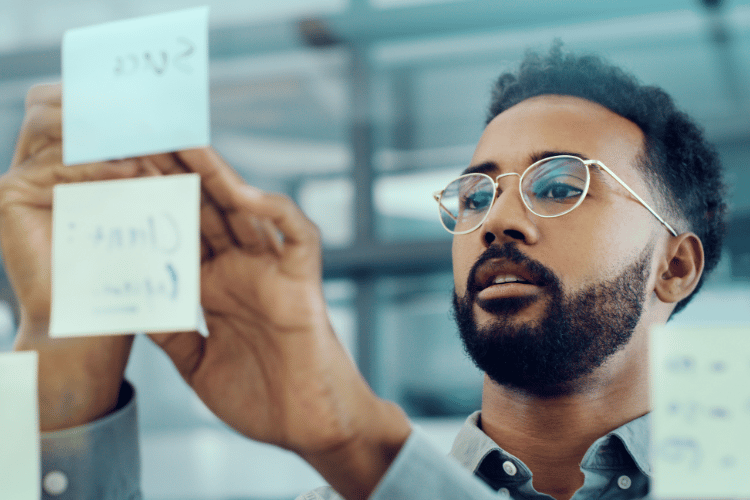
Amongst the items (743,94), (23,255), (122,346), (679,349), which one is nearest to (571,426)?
(679,349)

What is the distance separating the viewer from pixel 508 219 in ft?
2.28

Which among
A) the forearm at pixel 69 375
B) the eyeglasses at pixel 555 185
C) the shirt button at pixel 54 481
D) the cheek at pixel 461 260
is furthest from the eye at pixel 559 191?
the shirt button at pixel 54 481

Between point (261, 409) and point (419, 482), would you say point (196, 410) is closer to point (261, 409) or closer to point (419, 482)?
point (261, 409)

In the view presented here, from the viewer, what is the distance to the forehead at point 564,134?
70 cm

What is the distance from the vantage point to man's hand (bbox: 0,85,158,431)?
0.71 meters

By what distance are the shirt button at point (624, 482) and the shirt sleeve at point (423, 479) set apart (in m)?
0.18

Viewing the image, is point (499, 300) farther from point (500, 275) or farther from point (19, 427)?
point (19, 427)

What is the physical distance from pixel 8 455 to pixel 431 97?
2.33 feet

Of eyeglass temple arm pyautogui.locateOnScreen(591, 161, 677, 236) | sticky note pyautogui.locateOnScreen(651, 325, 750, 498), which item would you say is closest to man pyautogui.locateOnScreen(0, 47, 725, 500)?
eyeglass temple arm pyautogui.locateOnScreen(591, 161, 677, 236)

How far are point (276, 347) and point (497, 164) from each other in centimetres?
35

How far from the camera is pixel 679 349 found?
0.54 m

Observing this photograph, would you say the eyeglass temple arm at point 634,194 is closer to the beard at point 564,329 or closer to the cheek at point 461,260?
the beard at point 564,329

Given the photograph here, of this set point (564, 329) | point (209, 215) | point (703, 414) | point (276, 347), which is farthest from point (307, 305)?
point (703, 414)

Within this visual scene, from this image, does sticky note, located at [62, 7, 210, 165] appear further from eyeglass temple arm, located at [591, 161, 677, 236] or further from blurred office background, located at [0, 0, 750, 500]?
eyeglass temple arm, located at [591, 161, 677, 236]
